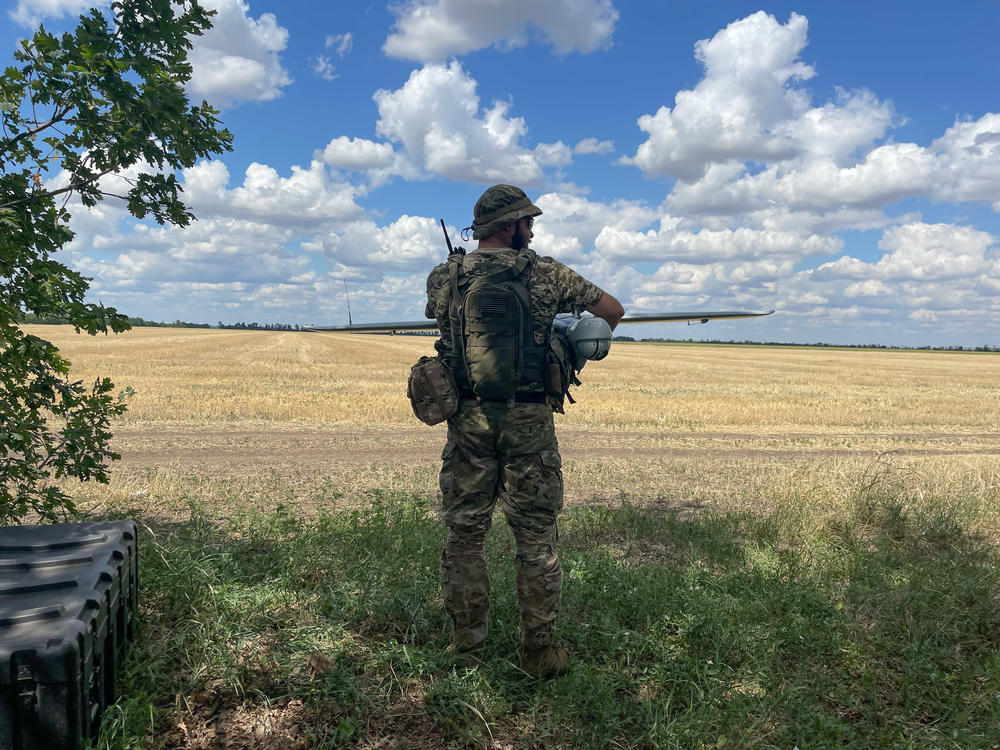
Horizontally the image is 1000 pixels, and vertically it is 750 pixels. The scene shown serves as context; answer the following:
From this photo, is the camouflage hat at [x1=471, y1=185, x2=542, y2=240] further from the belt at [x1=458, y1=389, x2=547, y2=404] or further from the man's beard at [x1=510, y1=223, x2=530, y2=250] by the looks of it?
the belt at [x1=458, y1=389, x2=547, y2=404]

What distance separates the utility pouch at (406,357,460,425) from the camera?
12.2ft

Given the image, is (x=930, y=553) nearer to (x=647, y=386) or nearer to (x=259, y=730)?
(x=259, y=730)

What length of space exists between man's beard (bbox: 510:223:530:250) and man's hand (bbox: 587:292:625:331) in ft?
1.97

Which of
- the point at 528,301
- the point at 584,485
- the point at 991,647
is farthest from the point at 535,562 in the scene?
the point at 584,485

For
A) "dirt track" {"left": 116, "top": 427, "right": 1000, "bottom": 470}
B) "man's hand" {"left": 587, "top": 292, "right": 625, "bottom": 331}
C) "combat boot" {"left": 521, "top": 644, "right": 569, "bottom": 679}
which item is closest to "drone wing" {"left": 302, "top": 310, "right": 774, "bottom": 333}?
"man's hand" {"left": 587, "top": 292, "right": 625, "bottom": 331}

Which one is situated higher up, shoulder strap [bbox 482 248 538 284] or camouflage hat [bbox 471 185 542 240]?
camouflage hat [bbox 471 185 542 240]

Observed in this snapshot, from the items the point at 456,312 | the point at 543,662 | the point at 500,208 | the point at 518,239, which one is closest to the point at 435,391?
the point at 456,312

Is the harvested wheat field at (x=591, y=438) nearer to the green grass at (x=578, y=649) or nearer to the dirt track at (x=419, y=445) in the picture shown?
the dirt track at (x=419, y=445)

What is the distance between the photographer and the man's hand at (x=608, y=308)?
3.87 metres

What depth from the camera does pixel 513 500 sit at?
365 centimetres

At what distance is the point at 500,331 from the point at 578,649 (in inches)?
84.0

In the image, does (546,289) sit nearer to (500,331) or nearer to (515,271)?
(515,271)

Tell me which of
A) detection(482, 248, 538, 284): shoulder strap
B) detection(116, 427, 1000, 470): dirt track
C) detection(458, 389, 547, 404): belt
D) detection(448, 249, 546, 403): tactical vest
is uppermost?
detection(482, 248, 538, 284): shoulder strap

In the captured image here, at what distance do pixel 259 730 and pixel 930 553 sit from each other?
5947 mm
